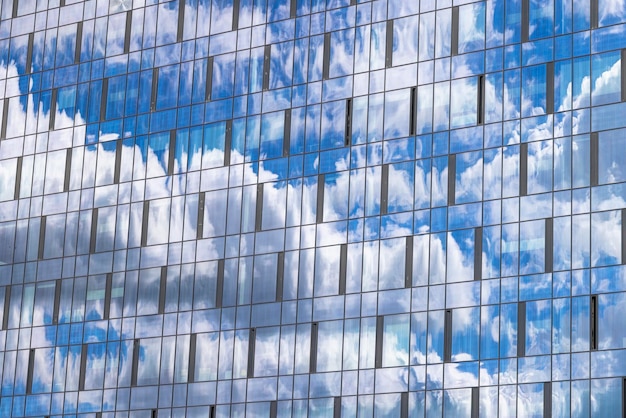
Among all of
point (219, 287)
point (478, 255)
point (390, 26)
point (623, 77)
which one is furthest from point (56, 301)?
point (623, 77)

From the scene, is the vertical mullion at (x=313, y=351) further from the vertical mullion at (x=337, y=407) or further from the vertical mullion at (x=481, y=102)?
the vertical mullion at (x=481, y=102)

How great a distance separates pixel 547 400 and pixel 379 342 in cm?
979

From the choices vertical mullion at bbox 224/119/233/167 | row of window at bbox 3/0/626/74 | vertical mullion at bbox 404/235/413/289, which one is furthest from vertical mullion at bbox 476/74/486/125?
vertical mullion at bbox 224/119/233/167

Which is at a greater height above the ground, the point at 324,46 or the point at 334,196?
the point at 324,46

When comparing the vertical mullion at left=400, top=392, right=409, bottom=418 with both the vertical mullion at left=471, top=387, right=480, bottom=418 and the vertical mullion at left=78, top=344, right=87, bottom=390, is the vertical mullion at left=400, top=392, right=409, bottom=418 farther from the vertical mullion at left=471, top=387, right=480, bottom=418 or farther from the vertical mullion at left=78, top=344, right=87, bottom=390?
the vertical mullion at left=78, top=344, right=87, bottom=390

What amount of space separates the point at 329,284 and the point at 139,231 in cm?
1358

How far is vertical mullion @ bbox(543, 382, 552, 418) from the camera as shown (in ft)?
242

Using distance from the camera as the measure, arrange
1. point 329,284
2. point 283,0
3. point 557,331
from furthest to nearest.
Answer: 1. point 283,0
2. point 329,284
3. point 557,331

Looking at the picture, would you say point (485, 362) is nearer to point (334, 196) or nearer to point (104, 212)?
point (334, 196)

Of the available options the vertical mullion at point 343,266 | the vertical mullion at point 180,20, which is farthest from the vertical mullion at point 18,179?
the vertical mullion at point 343,266

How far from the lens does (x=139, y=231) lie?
9100 centimetres

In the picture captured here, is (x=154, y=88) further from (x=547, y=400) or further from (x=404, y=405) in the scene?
(x=547, y=400)

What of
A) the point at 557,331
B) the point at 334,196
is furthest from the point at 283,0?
the point at 557,331

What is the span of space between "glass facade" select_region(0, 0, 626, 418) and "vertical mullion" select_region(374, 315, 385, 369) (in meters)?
0.11
